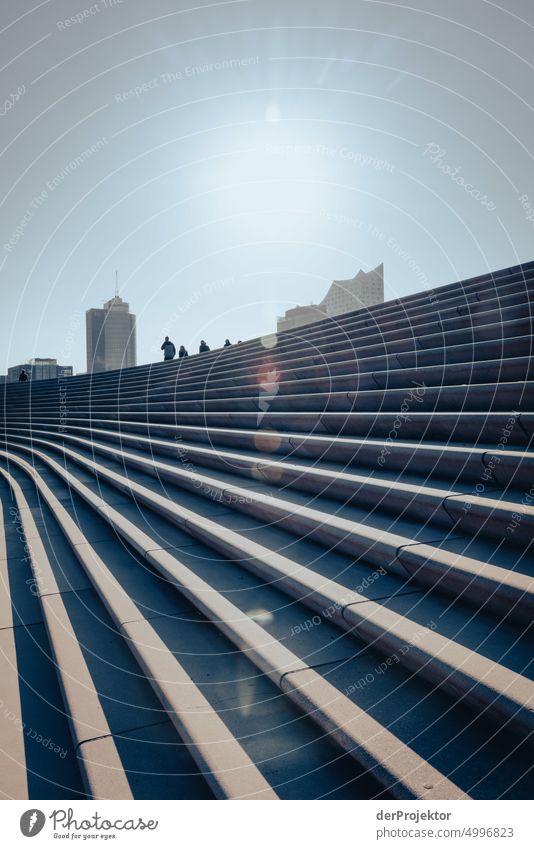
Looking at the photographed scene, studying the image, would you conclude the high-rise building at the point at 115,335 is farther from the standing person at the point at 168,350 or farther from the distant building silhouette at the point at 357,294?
the standing person at the point at 168,350

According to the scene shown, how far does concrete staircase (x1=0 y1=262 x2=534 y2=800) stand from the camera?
6.41ft

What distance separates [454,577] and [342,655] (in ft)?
2.21

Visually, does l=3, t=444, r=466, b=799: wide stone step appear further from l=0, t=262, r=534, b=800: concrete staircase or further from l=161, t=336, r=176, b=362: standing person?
l=161, t=336, r=176, b=362: standing person

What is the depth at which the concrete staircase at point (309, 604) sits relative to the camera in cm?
195

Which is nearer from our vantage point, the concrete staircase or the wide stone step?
the wide stone step

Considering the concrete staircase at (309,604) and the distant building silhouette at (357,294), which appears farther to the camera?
the distant building silhouette at (357,294)

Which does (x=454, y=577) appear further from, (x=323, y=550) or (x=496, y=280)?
(x=496, y=280)

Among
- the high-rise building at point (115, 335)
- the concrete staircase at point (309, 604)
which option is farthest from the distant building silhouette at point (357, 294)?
the concrete staircase at point (309, 604)

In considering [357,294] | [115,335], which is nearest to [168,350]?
[357,294]

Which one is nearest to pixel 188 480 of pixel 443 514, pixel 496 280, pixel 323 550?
pixel 323 550

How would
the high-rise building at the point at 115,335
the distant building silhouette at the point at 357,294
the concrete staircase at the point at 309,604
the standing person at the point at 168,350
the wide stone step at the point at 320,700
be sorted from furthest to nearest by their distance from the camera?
the high-rise building at the point at 115,335 → the distant building silhouette at the point at 357,294 → the standing person at the point at 168,350 → the concrete staircase at the point at 309,604 → the wide stone step at the point at 320,700

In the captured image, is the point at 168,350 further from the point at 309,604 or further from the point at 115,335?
the point at 115,335

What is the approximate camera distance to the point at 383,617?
2.53 m

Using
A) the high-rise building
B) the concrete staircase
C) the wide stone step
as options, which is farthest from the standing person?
the high-rise building
